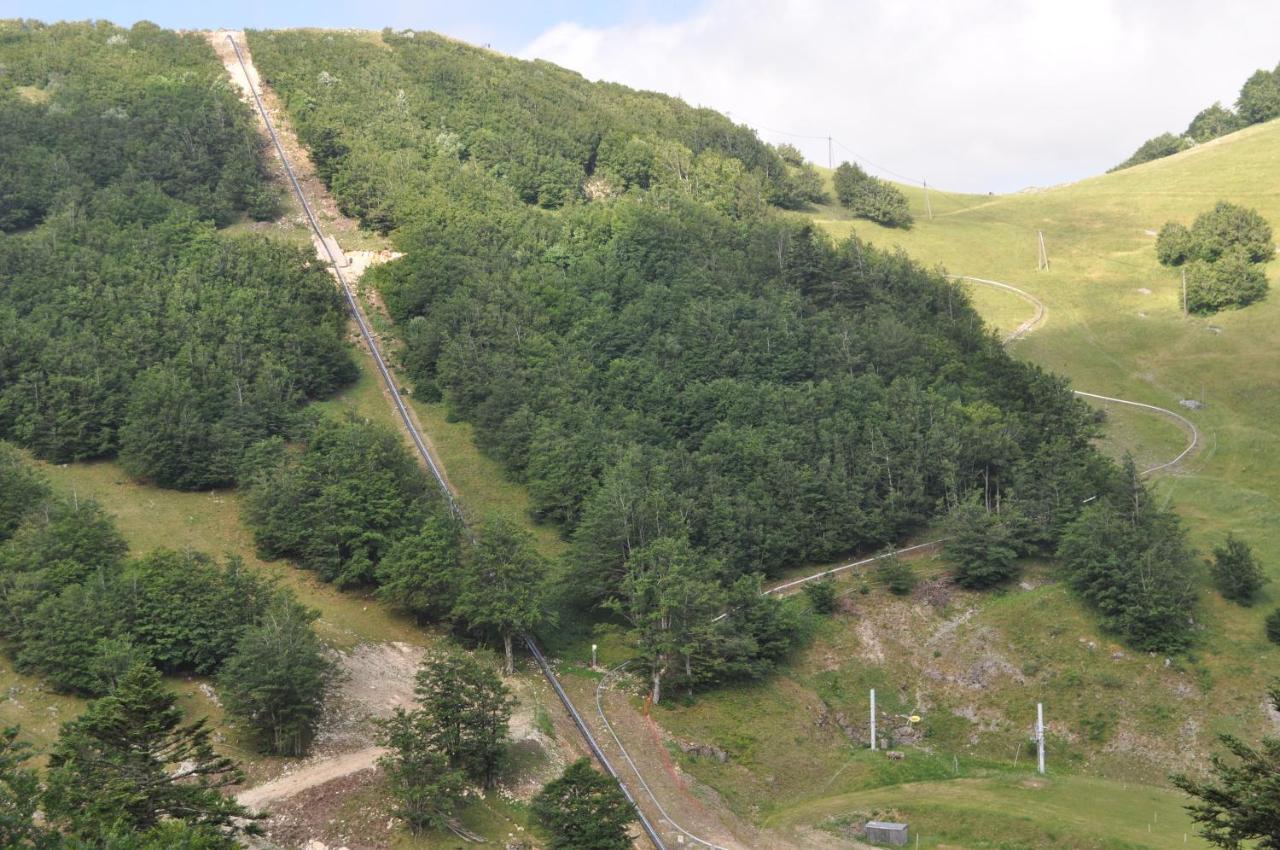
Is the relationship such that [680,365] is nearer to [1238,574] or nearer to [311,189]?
[1238,574]

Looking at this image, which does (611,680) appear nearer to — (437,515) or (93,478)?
(437,515)

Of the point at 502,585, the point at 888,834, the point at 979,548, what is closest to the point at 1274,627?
the point at 979,548

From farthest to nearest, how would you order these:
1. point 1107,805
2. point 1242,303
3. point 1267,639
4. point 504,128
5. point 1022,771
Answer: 1. point 504,128
2. point 1242,303
3. point 1267,639
4. point 1022,771
5. point 1107,805

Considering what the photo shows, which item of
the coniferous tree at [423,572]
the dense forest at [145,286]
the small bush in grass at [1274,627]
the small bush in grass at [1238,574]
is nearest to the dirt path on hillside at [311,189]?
the dense forest at [145,286]

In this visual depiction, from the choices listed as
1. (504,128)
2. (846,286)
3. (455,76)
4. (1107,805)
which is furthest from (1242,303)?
(455,76)

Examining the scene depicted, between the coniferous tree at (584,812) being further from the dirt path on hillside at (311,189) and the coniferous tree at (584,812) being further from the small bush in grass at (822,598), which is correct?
the dirt path on hillside at (311,189)

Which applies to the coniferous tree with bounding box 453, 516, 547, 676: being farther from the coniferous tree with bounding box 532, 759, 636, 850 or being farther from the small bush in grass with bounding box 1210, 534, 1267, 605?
the small bush in grass with bounding box 1210, 534, 1267, 605
